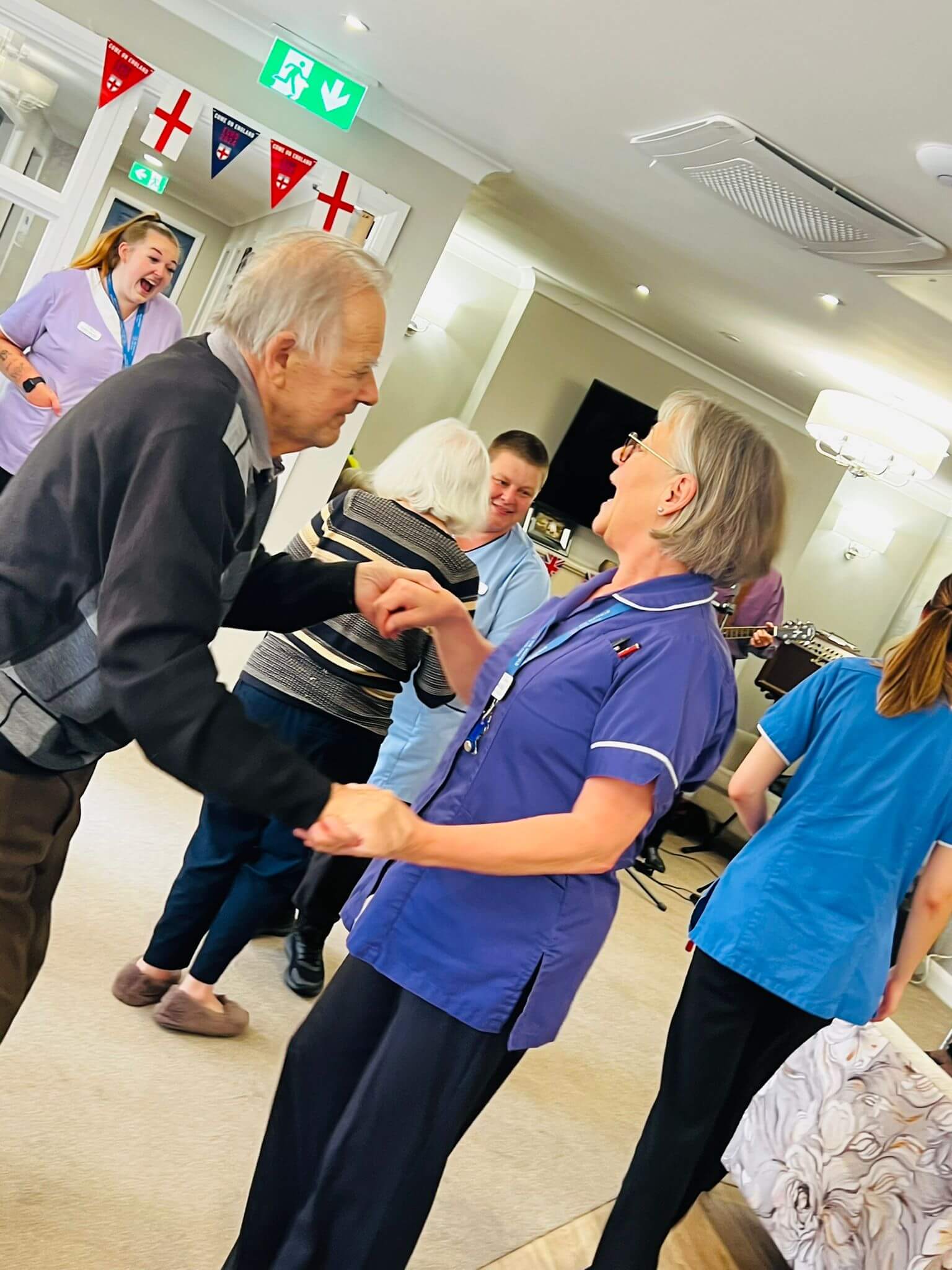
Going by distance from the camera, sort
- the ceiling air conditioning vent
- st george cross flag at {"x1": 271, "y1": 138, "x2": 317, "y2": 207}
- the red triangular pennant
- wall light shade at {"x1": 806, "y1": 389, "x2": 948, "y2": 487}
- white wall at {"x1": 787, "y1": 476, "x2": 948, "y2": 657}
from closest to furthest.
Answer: the ceiling air conditioning vent
the red triangular pennant
st george cross flag at {"x1": 271, "y1": 138, "x2": 317, "y2": 207}
wall light shade at {"x1": 806, "y1": 389, "x2": 948, "y2": 487}
white wall at {"x1": 787, "y1": 476, "x2": 948, "y2": 657}

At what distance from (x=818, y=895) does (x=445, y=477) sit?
1.14 meters

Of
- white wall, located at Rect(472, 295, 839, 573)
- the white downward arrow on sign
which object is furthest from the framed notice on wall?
white wall, located at Rect(472, 295, 839, 573)

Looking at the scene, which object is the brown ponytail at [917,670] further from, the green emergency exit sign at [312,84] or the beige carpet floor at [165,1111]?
the green emergency exit sign at [312,84]

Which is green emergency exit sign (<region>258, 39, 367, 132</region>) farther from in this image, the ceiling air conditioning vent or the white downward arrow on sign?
the ceiling air conditioning vent

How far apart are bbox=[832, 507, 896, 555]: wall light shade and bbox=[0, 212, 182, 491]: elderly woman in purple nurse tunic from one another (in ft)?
22.3

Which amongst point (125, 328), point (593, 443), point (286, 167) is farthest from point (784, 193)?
point (593, 443)

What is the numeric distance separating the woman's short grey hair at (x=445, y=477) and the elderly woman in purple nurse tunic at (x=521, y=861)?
94 centimetres

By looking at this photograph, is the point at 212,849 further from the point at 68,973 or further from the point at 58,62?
the point at 58,62

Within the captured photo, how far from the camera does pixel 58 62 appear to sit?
463 centimetres

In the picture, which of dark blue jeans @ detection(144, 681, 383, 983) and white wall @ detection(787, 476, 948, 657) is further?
white wall @ detection(787, 476, 948, 657)

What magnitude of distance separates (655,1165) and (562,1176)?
712 mm

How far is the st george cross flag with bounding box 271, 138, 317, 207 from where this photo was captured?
493 cm

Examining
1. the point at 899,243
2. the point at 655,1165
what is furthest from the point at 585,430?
the point at 655,1165

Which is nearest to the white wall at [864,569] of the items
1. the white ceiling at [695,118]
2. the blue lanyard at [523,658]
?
the white ceiling at [695,118]
